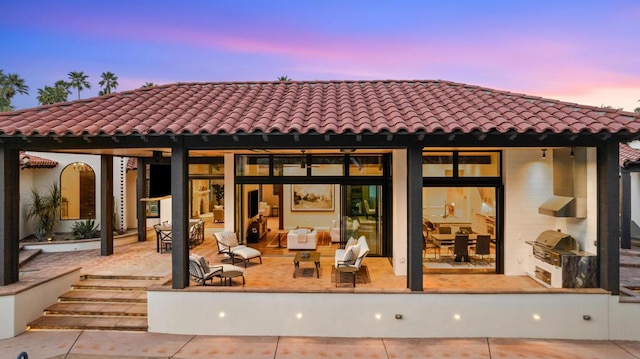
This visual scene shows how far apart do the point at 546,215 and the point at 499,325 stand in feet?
12.8

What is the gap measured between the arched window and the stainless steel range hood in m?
16.2

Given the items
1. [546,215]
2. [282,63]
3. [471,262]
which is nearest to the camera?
[546,215]

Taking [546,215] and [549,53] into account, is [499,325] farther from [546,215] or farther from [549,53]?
[549,53]

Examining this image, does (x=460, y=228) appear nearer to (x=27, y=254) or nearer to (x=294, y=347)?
(x=294, y=347)

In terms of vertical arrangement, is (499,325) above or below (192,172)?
below

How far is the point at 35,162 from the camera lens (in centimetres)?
1227

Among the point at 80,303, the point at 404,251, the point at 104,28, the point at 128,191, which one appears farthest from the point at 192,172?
the point at 104,28

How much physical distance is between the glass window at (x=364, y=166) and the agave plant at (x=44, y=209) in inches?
452

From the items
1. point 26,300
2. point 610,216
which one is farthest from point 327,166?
point 26,300

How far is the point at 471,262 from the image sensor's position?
29.0 feet

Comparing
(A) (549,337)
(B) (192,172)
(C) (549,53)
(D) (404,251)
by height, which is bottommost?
(A) (549,337)

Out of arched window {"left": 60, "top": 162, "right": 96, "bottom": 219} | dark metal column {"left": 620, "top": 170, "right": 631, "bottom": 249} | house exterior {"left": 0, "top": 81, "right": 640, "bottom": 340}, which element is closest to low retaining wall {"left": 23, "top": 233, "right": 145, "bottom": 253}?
arched window {"left": 60, "top": 162, "right": 96, "bottom": 219}

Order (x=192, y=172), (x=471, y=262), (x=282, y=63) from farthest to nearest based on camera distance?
(x=282, y=63) < (x=192, y=172) < (x=471, y=262)

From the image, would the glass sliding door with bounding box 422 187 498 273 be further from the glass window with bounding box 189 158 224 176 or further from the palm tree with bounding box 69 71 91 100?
the palm tree with bounding box 69 71 91 100
